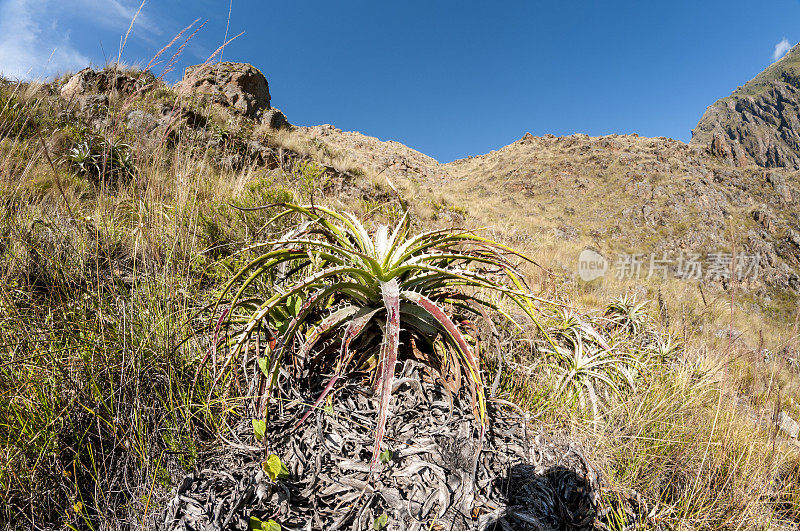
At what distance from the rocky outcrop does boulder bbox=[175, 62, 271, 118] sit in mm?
103374

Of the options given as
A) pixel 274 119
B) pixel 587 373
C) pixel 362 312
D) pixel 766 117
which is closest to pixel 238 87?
pixel 274 119

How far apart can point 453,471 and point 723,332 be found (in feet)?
24.8

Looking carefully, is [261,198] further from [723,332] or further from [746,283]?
[746,283]

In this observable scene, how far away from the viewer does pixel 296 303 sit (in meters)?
1.45

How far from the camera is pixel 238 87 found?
8641mm

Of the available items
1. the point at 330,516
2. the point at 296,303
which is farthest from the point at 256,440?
the point at 296,303

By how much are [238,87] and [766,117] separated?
14847 centimetres

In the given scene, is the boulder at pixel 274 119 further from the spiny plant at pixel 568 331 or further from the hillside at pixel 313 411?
the spiny plant at pixel 568 331

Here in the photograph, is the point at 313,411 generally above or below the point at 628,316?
below

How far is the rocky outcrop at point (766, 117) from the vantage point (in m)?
80.4

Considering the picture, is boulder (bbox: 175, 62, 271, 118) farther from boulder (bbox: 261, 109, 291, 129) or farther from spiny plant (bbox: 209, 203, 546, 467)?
spiny plant (bbox: 209, 203, 546, 467)

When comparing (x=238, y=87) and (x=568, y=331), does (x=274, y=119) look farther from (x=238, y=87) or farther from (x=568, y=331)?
(x=568, y=331)

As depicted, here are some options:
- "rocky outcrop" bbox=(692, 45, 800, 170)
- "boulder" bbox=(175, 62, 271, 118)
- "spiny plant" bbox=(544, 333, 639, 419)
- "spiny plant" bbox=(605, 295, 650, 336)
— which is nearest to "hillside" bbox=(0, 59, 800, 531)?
"spiny plant" bbox=(544, 333, 639, 419)

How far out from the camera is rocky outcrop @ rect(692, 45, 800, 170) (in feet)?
264
